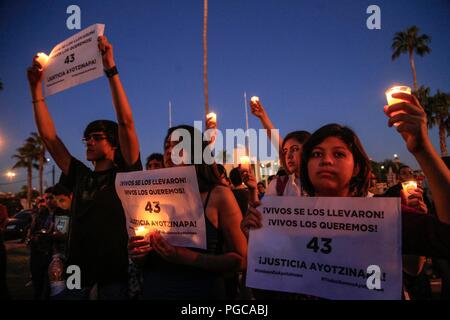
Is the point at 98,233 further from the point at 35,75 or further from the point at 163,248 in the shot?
the point at 35,75

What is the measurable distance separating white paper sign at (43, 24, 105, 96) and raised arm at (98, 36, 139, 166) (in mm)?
114

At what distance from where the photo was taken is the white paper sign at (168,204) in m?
2.16

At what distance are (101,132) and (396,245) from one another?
258 centimetres

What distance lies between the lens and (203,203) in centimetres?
229

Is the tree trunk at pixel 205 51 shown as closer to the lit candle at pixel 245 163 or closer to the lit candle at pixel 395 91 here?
the lit candle at pixel 245 163

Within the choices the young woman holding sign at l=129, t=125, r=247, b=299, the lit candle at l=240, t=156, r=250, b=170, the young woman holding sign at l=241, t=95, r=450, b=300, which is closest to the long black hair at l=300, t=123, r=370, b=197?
the young woman holding sign at l=241, t=95, r=450, b=300

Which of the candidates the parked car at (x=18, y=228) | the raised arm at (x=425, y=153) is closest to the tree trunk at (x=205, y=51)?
the parked car at (x=18, y=228)

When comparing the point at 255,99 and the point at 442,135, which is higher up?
the point at 442,135

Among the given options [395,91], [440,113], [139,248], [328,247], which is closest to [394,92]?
[395,91]

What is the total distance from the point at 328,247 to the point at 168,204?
1101mm

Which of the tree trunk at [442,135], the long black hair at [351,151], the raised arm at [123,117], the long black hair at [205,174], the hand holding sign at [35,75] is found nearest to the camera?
the long black hair at [351,151]

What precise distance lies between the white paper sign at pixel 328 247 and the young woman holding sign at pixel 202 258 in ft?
1.03

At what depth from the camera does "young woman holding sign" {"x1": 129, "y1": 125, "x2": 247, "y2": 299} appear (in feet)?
7.13
